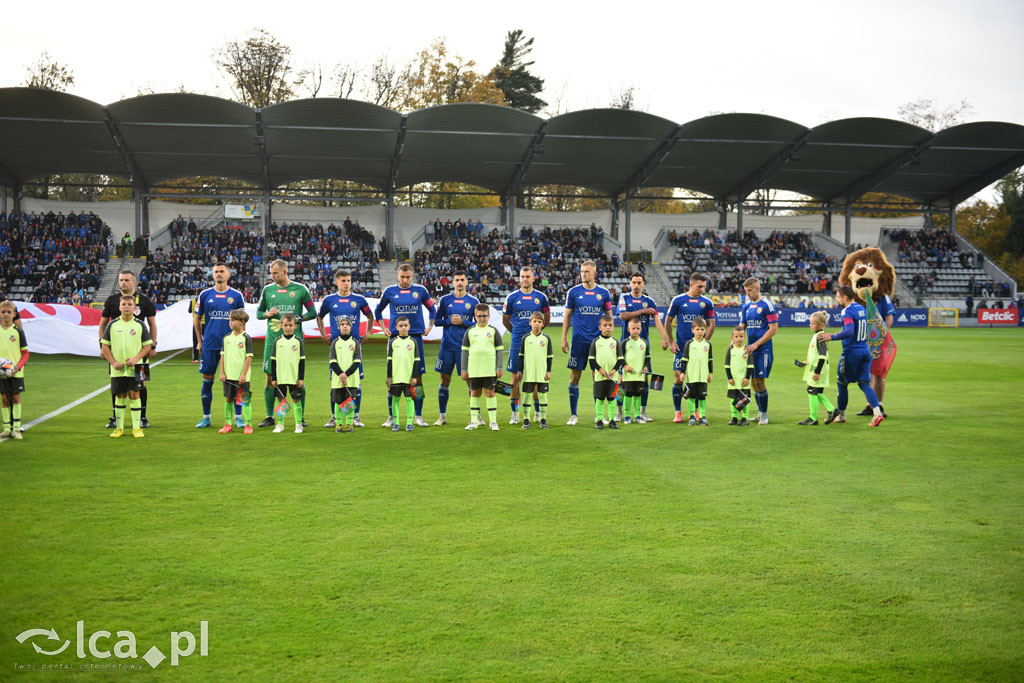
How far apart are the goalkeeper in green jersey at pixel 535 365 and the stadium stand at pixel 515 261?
28.2 m

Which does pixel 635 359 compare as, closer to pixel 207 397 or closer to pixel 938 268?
pixel 207 397

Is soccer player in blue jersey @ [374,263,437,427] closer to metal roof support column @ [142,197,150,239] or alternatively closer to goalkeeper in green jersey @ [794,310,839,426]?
goalkeeper in green jersey @ [794,310,839,426]

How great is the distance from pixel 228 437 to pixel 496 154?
3229 centimetres

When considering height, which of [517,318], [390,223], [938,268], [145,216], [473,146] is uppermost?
[473,146]

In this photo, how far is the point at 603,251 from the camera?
44750mm

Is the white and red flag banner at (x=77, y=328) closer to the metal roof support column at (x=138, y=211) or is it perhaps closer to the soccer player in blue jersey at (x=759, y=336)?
the soccer player in blue jersey at (x=759, y=336)

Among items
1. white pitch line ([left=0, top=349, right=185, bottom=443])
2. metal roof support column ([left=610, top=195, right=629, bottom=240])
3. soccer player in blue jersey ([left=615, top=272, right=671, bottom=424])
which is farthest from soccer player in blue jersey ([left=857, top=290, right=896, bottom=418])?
metal roof support column ([left=610, top=195, right=629, bottom=240])

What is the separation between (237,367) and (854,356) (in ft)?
25.6

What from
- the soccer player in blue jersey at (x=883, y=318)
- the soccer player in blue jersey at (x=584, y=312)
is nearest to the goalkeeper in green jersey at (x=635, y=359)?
the soccer player in blue jersey at (x=584, y=312)

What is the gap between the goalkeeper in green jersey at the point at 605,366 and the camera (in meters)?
9.52

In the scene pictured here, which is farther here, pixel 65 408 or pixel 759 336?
pixel 65 408

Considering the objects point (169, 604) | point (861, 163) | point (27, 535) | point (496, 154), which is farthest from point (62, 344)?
point (861, 163)

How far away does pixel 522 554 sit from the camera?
4582 mm

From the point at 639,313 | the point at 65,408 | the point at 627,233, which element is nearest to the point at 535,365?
the point at 639,313
